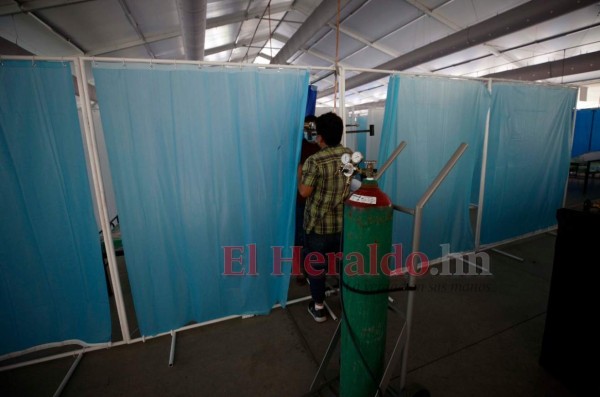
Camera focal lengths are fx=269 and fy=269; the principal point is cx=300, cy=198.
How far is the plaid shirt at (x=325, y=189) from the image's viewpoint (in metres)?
1.78

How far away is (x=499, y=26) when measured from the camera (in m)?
3.24

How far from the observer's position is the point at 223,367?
180 centimetres

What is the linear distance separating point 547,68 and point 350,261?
6373 millimetres

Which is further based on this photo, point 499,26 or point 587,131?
point 587,131

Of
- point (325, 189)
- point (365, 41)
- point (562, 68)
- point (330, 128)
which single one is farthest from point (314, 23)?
point (562, 68)

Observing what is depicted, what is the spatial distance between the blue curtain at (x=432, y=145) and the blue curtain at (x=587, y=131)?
335 inches

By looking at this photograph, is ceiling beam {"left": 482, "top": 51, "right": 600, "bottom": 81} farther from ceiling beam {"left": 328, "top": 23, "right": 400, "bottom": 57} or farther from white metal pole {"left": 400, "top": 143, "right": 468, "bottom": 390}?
white metal pole {"left": 400, "top": 143, "right": 468, "bottom": 390}

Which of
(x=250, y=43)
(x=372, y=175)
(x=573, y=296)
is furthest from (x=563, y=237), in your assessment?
(x=250, y=43)

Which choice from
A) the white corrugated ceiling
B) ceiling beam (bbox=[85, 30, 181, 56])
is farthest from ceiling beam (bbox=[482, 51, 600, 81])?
ceiling beam (bbox=[85, 30, 181, 56])

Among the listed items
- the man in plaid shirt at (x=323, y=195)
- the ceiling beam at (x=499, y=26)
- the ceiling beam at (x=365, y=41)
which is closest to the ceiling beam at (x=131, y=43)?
the ceiling beam at (x=365, y=41)

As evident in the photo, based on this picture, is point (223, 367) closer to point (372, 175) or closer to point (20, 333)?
point (20, 333)

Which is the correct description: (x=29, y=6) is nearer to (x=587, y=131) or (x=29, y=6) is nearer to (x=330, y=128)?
(x=330, y=128)

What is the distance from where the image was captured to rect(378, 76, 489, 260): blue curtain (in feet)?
7.89

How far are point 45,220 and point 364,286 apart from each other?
196cm
